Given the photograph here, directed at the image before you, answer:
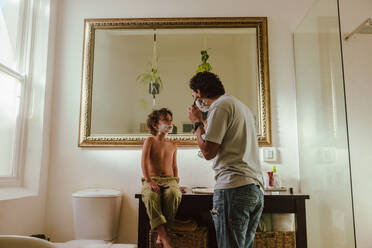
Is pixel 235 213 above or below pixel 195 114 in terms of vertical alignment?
below

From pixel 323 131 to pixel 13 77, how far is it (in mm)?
2145

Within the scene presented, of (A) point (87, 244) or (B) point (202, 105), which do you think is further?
(A) point (87, 244)

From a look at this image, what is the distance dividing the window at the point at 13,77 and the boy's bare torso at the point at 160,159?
3.31ft

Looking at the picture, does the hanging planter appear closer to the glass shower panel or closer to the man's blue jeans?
the glass shower panel

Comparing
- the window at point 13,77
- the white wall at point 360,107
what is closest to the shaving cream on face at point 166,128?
the window at point 13,77

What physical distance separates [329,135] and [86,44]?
195cm

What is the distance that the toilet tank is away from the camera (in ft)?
6.73

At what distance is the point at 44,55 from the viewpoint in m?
2.33

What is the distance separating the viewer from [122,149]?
7.58 feet

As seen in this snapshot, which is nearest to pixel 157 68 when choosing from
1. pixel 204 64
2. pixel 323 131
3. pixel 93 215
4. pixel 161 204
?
pixel 204 64

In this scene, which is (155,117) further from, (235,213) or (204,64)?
(235,213)

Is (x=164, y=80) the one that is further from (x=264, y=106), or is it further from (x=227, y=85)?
(x=264, y=106)

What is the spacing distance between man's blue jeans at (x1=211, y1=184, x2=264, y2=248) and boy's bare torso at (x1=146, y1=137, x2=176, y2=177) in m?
0.72

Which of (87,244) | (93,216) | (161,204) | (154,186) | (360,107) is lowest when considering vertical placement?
(87,244)
